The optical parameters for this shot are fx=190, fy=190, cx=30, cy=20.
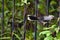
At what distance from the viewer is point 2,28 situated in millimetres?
2463

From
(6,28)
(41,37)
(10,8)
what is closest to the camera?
(41,37)

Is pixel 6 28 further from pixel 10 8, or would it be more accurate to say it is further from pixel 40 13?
pixel 40 13

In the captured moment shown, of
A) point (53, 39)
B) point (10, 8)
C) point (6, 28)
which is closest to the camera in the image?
point (53, 39)

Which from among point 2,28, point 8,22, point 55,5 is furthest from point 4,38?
point 55,5

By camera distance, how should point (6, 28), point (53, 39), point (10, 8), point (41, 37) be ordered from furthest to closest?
point (10, 8), point (6, 28), point (41, 37), point (53, 39)

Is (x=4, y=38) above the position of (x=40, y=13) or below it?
below

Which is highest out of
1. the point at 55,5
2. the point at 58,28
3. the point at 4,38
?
the point at 55,5

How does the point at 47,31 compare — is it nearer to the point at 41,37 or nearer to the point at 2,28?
the point at 41,37

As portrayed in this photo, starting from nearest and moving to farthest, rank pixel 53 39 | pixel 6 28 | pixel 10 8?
1. pixel 53 39
2. pixel 6 28
3. pixel 10 8

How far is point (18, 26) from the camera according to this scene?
2611 millimetres

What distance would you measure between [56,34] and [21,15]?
75 centimetres

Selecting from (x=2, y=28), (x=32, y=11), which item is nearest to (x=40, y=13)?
(x=32, y=11)

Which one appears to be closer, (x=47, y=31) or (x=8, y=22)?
(x=47, y=31)

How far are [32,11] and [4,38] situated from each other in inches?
21.9
